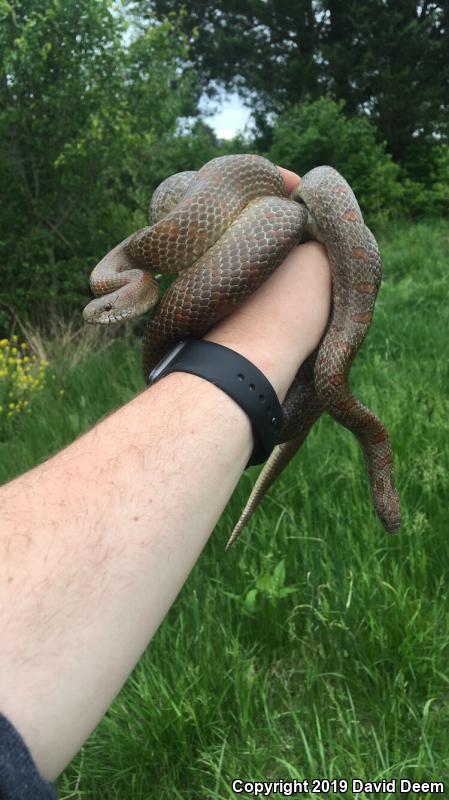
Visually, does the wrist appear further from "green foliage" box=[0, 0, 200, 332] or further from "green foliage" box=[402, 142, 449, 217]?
"green foliage" box=[402, 142, 449, 217]

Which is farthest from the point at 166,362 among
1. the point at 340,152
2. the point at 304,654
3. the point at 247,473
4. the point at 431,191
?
the point at 431,191

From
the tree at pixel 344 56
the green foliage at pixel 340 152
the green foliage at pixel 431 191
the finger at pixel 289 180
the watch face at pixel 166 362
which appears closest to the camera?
the watch face at pixel 166 362

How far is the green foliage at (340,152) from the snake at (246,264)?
12299 millimetres

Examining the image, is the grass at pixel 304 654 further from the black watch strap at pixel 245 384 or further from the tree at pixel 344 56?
the tree at pixel 344 56

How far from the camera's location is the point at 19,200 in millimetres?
10195

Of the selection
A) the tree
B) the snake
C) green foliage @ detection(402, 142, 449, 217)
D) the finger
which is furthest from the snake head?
the tree

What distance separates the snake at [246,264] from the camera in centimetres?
202

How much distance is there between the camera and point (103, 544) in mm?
1352

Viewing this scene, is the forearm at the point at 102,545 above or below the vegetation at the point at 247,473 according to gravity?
Answer: above

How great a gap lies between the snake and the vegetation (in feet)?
1.65

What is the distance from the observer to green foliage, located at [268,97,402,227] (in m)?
14.3

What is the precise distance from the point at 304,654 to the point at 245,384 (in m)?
1.33

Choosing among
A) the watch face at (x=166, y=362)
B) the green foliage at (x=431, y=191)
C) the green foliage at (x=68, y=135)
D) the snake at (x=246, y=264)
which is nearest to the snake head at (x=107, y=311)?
the snake at (x=246, y=264)

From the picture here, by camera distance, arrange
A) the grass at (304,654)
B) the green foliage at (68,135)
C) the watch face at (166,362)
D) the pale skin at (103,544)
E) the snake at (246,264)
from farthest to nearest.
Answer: the green foliage at (68,135) → the grass at (304,654) → the snake at (246,264) → the watch face at (166,362) → the pale skin at (103,544)
